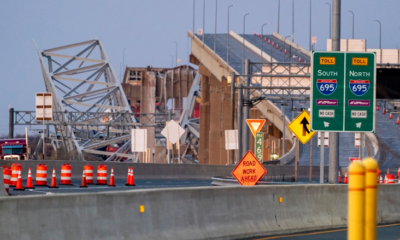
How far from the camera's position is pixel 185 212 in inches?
544

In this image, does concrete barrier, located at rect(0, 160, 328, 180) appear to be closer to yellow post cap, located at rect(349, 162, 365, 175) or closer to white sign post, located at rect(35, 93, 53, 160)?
white sign post, located at rect(35, 93, 53, 160)

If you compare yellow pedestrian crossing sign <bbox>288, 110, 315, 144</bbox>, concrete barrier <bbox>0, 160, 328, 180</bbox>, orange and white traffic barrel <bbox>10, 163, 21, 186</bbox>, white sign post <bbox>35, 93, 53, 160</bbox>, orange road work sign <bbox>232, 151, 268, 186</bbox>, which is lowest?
concrete barrier <bbox>0, 160, 328, 180</bbox>

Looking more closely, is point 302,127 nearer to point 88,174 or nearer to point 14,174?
point 14,174

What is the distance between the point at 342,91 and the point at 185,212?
7688mm

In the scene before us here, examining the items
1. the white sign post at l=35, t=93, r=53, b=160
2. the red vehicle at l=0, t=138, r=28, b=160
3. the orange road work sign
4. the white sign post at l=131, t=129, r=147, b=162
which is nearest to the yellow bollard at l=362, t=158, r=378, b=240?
the orange road work sign

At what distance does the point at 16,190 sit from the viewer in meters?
25.3

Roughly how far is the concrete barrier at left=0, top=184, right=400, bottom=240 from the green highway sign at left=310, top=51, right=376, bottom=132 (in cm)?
195

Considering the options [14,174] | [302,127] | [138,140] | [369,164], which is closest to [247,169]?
[302,127]

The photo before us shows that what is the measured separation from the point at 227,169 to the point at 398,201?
23906 millimetres

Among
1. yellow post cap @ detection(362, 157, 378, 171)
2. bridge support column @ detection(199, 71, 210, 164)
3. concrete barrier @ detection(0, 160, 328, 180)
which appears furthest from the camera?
bridge support column @ detection(199, 71, 210, 164)

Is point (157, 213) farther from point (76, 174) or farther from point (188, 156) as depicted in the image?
point (188, 156)

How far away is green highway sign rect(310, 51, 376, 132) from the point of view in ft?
65.6

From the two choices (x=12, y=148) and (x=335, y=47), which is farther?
(x=12, y=148)

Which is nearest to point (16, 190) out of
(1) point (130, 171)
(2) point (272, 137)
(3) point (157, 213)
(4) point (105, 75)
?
(1) point (130, 171)
